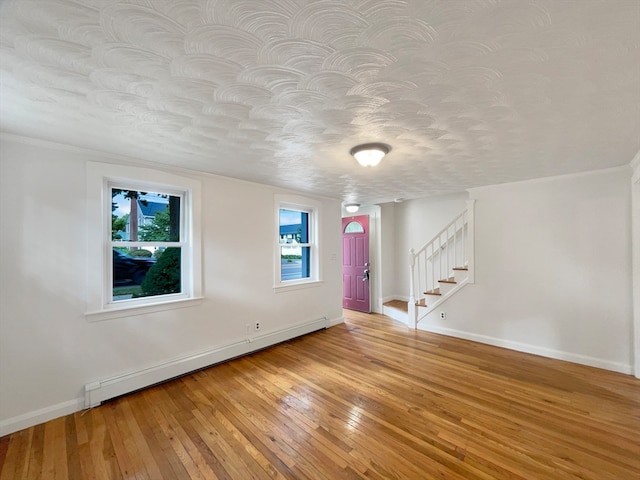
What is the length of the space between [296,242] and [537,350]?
3838mm

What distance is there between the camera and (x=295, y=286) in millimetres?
4238

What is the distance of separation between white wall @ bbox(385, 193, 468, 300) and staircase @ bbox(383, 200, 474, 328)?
0.31m

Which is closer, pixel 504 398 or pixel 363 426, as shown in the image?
pixel 363 426

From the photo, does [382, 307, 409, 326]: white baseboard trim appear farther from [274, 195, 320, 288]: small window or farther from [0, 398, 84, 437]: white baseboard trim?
[0, 398, 84, 437]: white baseboard trim

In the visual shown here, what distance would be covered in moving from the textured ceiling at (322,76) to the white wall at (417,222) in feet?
8.60

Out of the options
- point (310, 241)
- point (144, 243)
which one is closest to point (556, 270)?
point (310, 241)

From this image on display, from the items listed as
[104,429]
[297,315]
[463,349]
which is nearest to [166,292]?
[104,429]

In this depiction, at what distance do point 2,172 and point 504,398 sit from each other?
4875 millimetres

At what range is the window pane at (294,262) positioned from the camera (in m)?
4.31

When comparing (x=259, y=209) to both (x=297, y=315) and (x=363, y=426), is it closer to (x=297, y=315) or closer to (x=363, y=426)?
(x=297, y=315)

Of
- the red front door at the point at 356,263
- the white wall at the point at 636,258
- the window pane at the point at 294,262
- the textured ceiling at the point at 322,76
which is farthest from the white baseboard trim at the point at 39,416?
the white wall at the point at 636,258

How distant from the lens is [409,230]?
19.1ft

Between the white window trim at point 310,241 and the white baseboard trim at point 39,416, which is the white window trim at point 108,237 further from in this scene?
the white window trim at point 310,241

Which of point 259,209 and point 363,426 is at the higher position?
point 259,209
